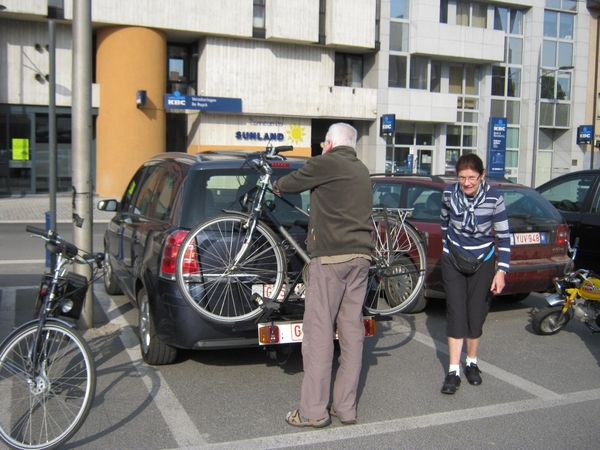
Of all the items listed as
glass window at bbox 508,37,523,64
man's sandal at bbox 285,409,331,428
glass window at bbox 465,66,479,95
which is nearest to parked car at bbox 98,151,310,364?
man's sandal at bbox 285,409,331,428

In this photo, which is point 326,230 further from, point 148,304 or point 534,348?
point 534,348

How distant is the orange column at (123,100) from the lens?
80.8 ft

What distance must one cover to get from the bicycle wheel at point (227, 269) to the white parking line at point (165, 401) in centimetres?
68

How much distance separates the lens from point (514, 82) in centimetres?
3441

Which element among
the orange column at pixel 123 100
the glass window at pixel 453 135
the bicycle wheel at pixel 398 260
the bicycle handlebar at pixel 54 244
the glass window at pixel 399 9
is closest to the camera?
the bicycle handlebar at pixel 54 244

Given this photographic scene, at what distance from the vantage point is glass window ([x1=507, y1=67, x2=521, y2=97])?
3422 cm

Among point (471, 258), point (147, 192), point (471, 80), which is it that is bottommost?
point (471, 258)

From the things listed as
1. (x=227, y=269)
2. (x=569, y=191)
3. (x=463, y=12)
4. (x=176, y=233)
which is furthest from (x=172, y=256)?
(x=463, y=12)

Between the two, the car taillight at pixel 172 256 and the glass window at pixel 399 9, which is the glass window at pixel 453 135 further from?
the car taillight at pixel 172 256

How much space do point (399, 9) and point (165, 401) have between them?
2887 centimetres

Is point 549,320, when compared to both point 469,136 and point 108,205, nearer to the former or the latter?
point 108,205

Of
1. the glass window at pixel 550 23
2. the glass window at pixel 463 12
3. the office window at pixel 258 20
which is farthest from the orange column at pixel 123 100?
the glass window at pixel 550 23

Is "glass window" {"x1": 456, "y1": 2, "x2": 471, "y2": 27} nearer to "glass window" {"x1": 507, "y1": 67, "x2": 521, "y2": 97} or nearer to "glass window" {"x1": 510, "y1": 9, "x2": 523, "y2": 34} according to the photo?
"glass window" {"x1": 510, "y1": 9, "x2": 523, "y2": 34}

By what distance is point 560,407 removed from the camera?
15.5ft
